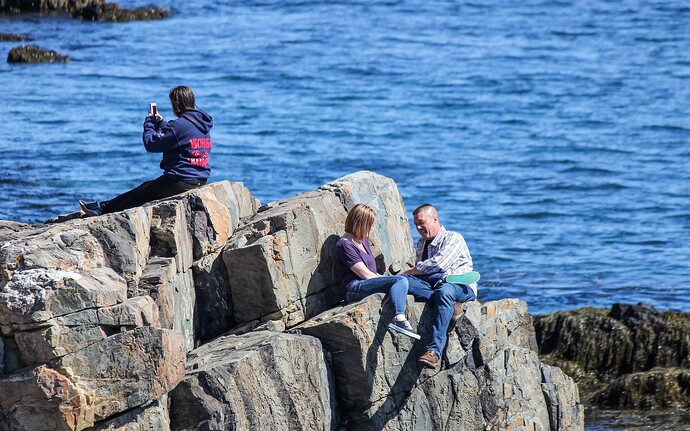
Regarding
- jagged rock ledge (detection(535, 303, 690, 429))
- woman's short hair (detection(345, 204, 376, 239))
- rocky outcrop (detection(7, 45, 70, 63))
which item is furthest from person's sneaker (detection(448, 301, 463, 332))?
rocky outcrop (detection(7, 45, 70, 63))

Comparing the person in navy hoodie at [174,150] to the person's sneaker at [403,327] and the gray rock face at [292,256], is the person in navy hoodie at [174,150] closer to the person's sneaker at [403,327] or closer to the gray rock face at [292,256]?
the gray rock face at [292,256]

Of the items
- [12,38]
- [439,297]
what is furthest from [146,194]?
[12,38]

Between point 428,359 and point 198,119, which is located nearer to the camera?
point 428,359

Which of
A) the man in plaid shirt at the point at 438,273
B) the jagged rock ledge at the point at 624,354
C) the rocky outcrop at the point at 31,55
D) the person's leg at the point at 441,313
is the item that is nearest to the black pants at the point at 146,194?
the man in plaid shirt at the point at 438,273

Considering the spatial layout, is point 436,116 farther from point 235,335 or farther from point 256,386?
point 256,386

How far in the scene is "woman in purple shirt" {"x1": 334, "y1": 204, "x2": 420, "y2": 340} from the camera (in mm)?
13969

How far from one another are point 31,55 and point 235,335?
3234 cm

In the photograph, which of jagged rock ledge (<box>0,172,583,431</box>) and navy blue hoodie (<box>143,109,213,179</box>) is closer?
jagged rock ledge (<box>0,172,583,431</box>)

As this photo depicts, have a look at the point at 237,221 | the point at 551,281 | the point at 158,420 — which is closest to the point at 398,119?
the point at 551,281

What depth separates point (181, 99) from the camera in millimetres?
14578

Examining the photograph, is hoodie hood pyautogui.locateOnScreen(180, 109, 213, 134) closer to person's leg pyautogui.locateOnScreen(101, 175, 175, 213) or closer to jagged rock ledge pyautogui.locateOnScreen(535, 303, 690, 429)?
person's leg pyautogui.locateOnScreen(101, 175, 175, 213)

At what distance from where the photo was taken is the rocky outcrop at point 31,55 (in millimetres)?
42969

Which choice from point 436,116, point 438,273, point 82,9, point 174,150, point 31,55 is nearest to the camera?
point 438,273

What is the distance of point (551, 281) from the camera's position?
1088 inches
